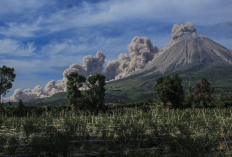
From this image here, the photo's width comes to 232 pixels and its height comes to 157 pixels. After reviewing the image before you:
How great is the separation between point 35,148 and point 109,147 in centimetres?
463

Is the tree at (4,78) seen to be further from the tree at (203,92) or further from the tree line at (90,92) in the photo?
the tree at (203,92)

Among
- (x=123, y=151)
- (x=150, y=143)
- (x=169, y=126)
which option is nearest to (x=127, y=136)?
(x=123, y=151)

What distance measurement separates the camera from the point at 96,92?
1556 inches

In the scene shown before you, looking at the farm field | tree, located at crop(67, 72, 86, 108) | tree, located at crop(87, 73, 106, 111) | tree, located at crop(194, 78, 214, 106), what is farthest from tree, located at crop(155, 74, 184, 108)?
the farm field

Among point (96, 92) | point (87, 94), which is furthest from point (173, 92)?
point (87, 94)

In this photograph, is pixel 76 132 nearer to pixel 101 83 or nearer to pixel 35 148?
pixel 35 148

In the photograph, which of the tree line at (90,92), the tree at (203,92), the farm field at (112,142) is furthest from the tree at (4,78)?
the tree at (203,92)

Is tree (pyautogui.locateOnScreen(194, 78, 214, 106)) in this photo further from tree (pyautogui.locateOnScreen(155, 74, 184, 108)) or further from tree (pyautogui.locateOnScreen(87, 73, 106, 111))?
tree (pyautogui.locateOnScreen(87, 73, 106, 111))

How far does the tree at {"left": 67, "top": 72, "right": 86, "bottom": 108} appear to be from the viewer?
38.2 meters

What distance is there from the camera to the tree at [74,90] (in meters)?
38.2

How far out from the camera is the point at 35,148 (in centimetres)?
945

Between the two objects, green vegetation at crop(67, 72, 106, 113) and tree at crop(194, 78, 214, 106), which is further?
tree at crop(194, 78, 214, 106)

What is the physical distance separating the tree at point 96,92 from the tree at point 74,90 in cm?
147

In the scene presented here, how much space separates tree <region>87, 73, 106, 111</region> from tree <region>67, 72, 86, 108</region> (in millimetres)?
1473
